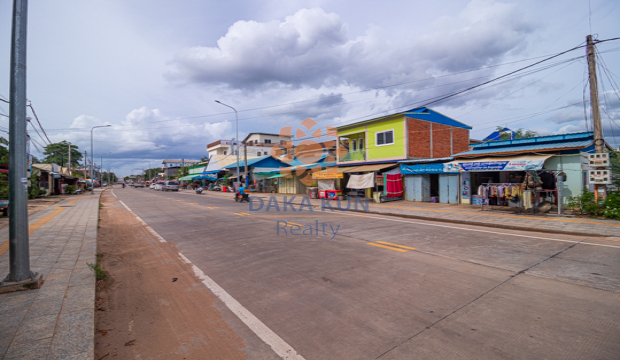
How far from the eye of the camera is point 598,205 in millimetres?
12242

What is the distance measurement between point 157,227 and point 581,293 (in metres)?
12.6

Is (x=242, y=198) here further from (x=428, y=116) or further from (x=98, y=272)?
(x=98, y=272)

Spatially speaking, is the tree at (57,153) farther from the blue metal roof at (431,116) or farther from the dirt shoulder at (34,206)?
the blue metal roof at (431,116)

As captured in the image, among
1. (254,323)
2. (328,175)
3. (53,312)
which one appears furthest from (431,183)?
(53,312)

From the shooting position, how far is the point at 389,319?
394 centimetres

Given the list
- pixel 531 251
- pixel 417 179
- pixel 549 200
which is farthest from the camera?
pixel 417 179

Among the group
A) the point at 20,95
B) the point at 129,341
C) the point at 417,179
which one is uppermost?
the point at 20,95

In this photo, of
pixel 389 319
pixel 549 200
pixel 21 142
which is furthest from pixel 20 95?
pixel 549 200

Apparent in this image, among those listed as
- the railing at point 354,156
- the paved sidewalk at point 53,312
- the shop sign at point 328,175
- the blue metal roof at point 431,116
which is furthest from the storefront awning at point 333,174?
the paved sidewalk at point 53,312

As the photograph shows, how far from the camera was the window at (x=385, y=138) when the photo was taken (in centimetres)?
2262

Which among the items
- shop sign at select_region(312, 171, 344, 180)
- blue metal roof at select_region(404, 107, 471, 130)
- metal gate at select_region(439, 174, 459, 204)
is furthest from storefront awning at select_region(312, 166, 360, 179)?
metal gate at select_region(439, 174, 459, 204)

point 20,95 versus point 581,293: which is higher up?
point 20,95

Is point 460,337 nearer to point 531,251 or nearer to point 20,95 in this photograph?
point 531,251

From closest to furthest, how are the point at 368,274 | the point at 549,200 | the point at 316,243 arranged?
the point at 368,274 < the point at 316,243 < the point at 549,200
